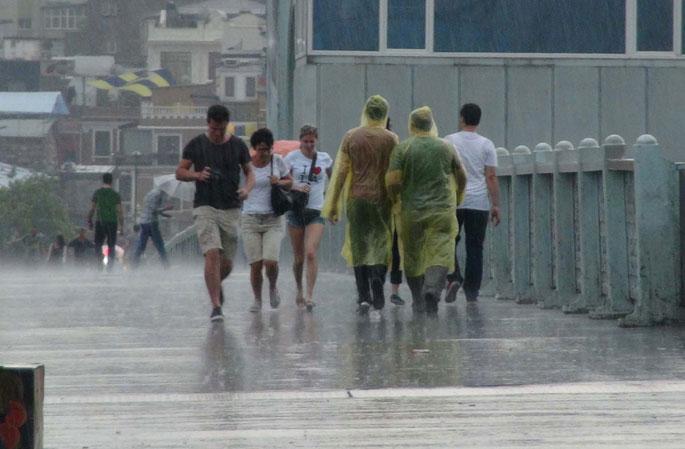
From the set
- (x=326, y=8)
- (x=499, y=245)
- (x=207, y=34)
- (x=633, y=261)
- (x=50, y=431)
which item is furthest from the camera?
(x=207, y=34)

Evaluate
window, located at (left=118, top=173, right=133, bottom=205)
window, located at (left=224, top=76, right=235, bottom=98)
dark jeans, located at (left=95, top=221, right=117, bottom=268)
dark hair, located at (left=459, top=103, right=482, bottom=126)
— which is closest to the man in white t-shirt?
dark hair, located at (left=459, top=103, right=482, bottom=126)

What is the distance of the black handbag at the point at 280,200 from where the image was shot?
50.7 feet

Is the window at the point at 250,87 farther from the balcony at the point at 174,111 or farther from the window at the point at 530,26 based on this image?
the window at the point at 530,26

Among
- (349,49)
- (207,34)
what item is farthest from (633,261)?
(207,34)

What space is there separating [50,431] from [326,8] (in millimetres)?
22184

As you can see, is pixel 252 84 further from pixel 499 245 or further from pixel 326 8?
pixel 499 245

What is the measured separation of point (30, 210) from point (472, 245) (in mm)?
100792

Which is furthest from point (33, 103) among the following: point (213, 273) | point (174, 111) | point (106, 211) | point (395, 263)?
point (213, 273)

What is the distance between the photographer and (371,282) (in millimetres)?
14992

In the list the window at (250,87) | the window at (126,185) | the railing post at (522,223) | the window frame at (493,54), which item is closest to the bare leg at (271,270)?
the railing post at (522,223)

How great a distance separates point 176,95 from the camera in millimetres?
139375

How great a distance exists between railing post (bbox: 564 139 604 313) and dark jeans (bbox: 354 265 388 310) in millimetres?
1462

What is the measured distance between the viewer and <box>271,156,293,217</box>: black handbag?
15461 mm

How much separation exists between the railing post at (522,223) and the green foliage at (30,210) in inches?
3857
